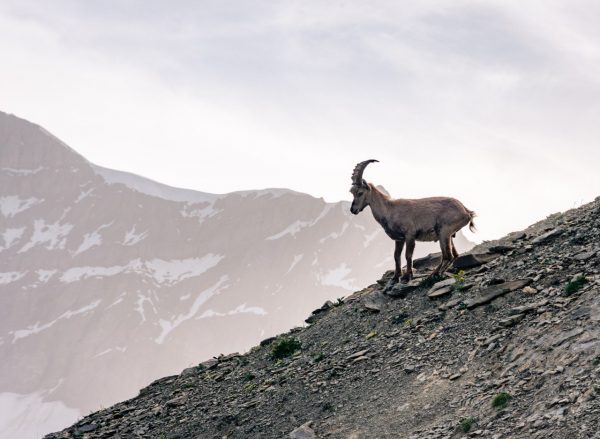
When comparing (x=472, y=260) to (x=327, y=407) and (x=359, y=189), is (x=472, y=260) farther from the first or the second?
(x=327, y=407)

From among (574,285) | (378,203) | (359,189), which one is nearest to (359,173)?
(359,189)

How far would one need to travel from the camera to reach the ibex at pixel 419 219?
2286cm

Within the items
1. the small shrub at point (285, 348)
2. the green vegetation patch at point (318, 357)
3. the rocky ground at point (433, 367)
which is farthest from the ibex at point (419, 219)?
the small shrub at point (285, 348)

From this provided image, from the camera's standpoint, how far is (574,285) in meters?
18.1

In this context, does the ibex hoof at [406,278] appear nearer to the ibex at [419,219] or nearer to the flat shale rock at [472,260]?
the ibex at [419,219]

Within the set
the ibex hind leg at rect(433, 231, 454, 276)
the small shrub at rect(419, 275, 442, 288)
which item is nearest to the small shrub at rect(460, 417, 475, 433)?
the ibex hind leg at rect(433, 231, 454, 276)

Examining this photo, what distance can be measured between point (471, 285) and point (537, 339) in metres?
5.31

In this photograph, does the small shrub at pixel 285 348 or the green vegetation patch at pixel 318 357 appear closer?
the green vegetation patch at pixel 318 357

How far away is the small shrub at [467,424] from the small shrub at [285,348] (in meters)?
10.3

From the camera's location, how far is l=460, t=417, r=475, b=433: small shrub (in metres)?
14.6

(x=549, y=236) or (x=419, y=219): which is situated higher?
(x=419, y=219)

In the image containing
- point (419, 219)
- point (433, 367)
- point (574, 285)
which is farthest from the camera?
point (419, 219)

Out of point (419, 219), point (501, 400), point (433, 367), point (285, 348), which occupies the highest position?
point (419, 219)

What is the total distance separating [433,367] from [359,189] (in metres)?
8.55
